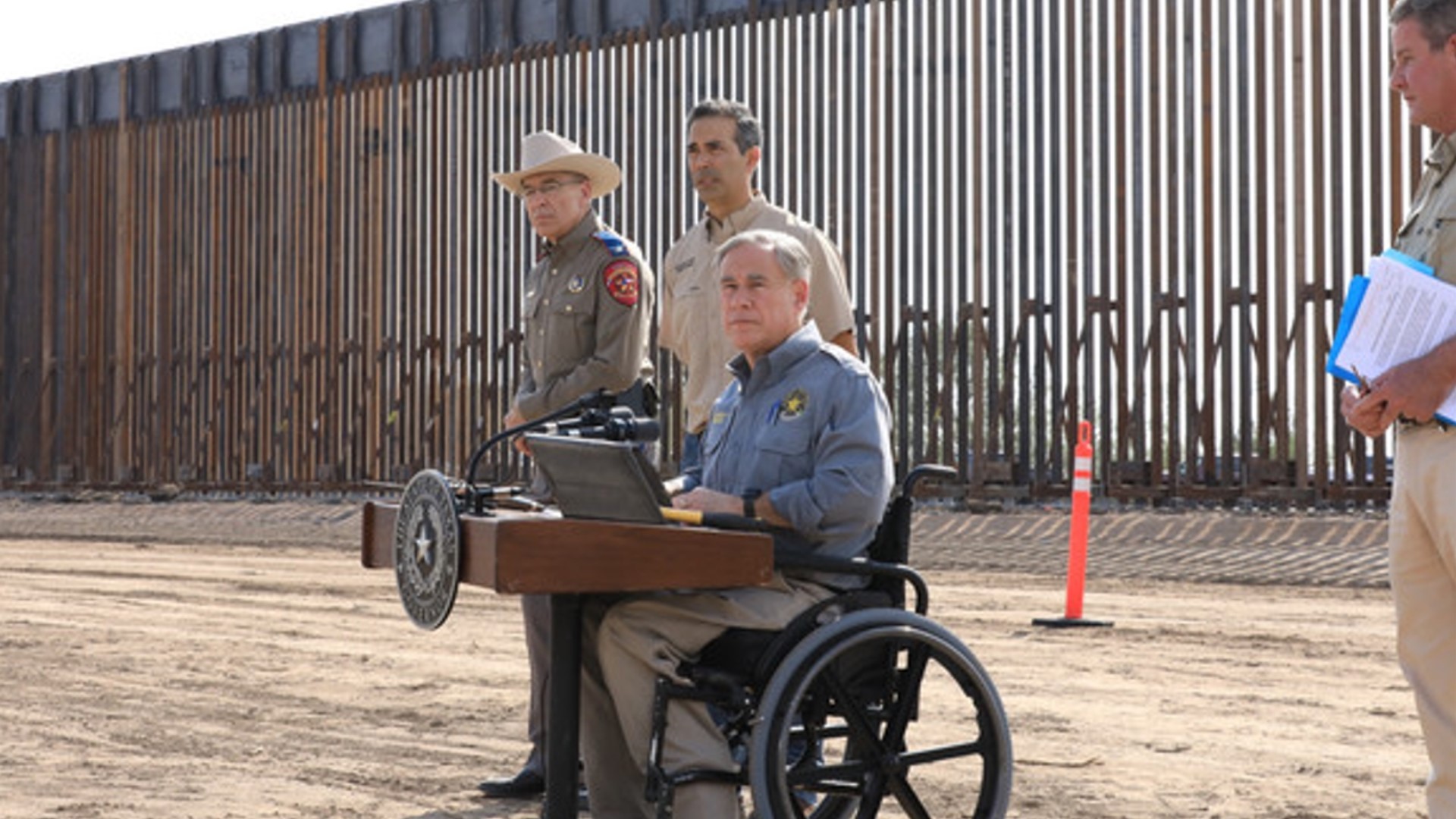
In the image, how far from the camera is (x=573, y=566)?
3.67 metres

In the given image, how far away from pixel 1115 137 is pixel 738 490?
1104cm

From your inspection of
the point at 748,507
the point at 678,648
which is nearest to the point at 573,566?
the point at 678,648

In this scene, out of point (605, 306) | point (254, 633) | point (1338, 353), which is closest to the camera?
point (1338, 353)

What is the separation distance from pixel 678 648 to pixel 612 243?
5.07ft

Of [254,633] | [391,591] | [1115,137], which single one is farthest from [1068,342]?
[254,633]

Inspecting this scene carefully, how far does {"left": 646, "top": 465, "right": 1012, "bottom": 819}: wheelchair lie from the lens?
12.3 feet

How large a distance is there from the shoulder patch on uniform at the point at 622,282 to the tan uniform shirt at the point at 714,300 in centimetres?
14

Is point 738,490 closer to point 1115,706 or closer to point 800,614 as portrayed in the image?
point 800,614

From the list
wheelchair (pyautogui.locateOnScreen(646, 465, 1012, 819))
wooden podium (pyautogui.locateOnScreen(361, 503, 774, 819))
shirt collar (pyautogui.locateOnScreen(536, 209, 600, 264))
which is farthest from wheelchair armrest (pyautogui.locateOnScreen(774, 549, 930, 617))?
shirt collar (pyautogui.locateOnScreen(536, 209, 600, 264))

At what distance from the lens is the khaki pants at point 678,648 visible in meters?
3.79

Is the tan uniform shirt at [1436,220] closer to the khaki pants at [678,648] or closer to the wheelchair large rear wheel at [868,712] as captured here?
the wheelchair large rear wheel at [868,712]

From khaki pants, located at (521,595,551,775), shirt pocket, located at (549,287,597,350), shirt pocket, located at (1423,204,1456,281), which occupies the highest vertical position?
shirt pocket, located at (1423,204,1456,281)

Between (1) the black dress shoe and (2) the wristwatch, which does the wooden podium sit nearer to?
(2) the wristwatch

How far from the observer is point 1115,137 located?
1468 cm
